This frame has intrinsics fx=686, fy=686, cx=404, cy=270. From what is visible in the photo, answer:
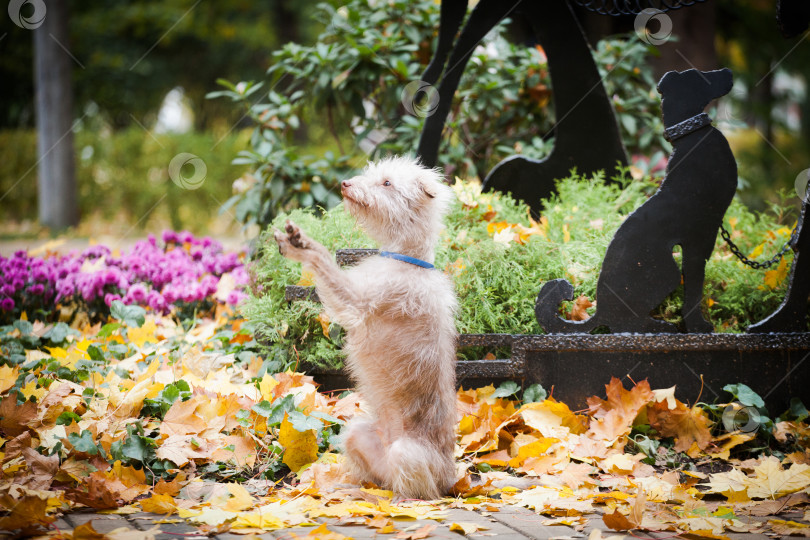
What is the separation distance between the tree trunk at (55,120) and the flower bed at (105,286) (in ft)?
24.2

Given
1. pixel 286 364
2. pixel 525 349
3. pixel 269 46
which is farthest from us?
pixel 269 46

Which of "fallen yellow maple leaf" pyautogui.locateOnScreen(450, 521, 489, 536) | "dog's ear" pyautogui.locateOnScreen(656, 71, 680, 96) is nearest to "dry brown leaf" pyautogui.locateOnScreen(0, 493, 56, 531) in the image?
"fallen yellow maple leaf" pyautogui.locateOnScreen(450, 521, 489, 536)

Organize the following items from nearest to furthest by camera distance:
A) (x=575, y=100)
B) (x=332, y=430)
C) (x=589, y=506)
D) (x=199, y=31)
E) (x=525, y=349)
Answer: (x=589, y=506) < (x=332, y=430) < (x=525, y=349) < (x=575, y=100) < (x=199, y=31)

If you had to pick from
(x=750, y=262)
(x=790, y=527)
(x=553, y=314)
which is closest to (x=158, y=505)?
(x=553, y=314)

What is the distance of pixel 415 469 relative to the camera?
257cm

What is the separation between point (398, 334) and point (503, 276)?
1.31 metres

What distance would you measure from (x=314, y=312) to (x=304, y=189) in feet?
6.05

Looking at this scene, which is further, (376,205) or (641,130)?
(641,130)

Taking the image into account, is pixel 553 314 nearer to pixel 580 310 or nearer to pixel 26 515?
pixel 580 310

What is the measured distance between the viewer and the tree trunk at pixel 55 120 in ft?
38.0

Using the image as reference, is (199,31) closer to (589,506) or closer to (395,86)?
(395,86)

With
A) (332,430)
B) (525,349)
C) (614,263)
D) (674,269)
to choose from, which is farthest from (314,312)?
(674,269)

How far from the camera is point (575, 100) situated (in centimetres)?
514

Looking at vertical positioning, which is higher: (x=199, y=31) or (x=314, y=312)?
(x=199, y=31)
